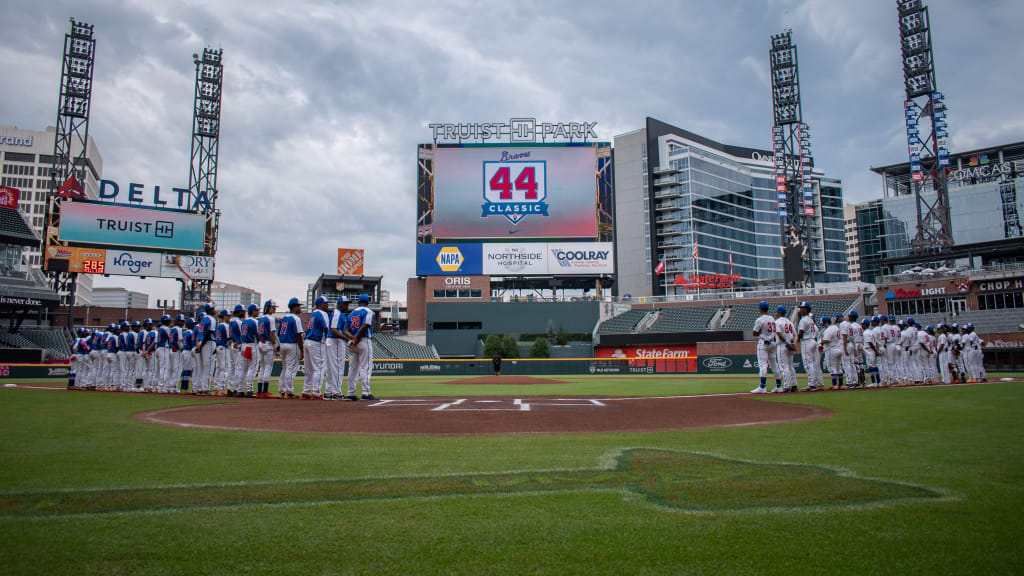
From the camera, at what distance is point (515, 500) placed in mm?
3459

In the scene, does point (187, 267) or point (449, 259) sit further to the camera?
point (449, 259)

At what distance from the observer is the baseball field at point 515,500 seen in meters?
2.49

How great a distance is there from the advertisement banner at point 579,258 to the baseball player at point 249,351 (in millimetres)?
38792

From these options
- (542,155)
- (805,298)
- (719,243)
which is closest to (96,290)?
(542,155)

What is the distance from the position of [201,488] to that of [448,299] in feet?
169

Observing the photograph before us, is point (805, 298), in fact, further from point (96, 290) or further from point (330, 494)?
point (96, 290)

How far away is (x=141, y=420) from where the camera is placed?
812 cm

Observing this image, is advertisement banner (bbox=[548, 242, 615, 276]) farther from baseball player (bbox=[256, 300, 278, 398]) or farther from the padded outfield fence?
baseball player (bbox=[256, 300, 278, 398])

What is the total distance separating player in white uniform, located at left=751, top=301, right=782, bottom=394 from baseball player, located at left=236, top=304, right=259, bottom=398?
11.5 meters

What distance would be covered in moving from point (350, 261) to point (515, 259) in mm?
16999

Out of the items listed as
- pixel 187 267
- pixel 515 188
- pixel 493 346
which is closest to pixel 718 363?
pixel 493 346

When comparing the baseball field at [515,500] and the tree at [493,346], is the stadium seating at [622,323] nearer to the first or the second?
the tree at [493,346]

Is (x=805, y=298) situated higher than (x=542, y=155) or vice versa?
(x=542, y=155)

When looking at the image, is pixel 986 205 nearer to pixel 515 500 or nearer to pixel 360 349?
pixel 360 349
